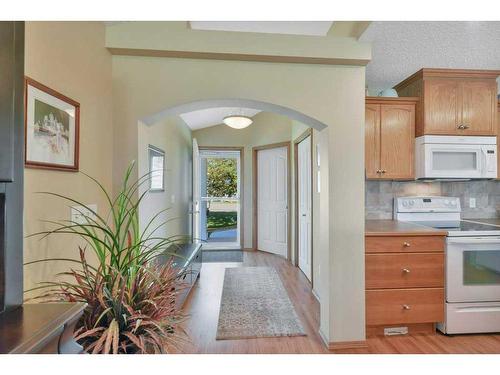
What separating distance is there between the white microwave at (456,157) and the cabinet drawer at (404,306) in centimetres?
104

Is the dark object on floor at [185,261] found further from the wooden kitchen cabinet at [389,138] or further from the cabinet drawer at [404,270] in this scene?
the wooden kitchen cabinet at [389,138]

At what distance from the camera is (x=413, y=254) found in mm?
2205

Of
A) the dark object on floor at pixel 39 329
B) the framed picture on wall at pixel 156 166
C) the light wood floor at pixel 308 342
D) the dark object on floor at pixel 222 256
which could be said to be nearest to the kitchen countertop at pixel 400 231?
the light wood floor at pixel 308 342

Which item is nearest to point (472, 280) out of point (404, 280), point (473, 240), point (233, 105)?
point (473, 240)

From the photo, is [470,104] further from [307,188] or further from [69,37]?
[69,37]

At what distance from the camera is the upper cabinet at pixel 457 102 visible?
246 centimetres

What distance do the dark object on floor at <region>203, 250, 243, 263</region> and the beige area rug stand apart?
76 centimetres

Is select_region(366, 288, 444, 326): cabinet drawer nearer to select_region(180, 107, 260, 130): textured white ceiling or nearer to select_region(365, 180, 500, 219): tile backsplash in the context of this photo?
select_region(365, 180, 500, 219): tile backsplash

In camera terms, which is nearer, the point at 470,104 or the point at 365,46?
the point at 365,46

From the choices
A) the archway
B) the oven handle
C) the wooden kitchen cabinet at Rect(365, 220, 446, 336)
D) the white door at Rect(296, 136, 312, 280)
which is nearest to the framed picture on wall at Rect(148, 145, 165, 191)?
the archway

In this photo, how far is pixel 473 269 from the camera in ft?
7.30
